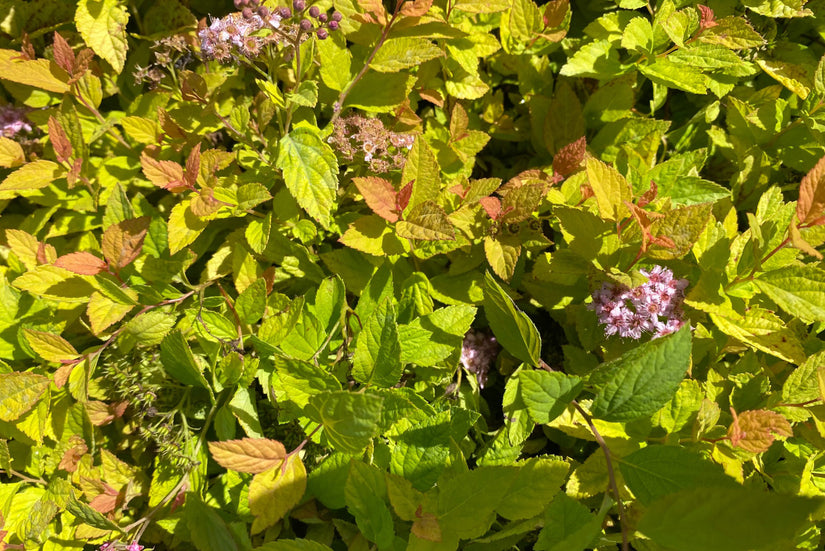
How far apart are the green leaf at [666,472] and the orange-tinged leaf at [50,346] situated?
1.55 m

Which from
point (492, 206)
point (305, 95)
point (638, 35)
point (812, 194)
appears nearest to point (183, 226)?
point (305, 95)

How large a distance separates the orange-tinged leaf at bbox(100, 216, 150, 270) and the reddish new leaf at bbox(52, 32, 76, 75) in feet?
1.74

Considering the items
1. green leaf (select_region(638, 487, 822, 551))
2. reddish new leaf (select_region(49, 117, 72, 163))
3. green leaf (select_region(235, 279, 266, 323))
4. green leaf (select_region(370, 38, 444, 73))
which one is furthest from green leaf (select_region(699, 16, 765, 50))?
reddish new leaf (select_region(49, 117, 72, 163))

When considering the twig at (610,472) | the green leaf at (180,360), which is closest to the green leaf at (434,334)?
the twig at (610,472)

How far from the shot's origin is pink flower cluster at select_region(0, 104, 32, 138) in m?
1.98

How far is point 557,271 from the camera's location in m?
1.64

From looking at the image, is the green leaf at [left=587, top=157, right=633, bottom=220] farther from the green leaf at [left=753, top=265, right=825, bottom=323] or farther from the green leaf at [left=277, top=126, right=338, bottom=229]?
the green leaf at [left=277, top=126, right=338, bottom=229]

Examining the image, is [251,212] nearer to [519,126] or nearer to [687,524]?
[519,126]

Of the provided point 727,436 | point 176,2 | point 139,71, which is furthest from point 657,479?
point 176,2

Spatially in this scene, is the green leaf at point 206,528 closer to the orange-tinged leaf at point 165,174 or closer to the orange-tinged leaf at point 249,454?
the orange-tinged leaf at point 249,454

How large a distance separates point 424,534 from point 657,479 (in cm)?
54

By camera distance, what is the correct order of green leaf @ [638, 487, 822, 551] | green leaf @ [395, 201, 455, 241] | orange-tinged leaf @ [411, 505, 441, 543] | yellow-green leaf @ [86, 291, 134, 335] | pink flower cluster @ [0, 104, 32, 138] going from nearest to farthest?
green leaf @ [638, 487, 822, 551]
orange-tinged leaf @ [411, 505, 441, 543]
green leaf @ [395, 201, 455, 241]
yellow-green leaf @ [86, 291, 134, 335]
pink flower cluster @ [0, 104, 32, 138]

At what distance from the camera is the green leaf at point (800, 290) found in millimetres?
1395

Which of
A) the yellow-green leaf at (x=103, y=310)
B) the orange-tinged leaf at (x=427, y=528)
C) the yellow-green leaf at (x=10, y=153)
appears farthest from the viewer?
the yellow-green leaf at (x=10, y=153)
